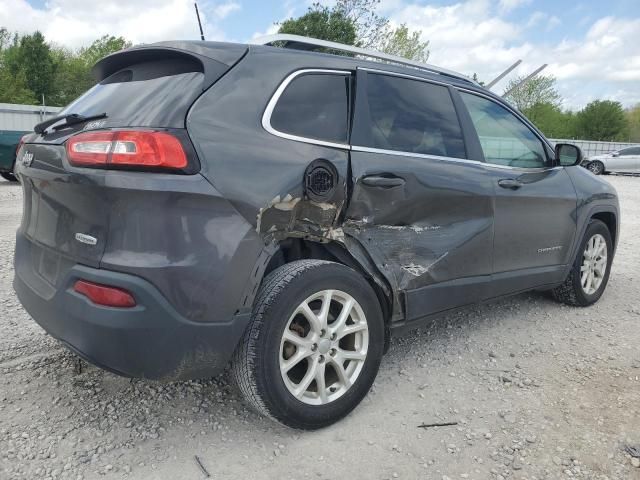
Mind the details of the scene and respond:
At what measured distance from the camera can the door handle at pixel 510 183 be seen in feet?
11.8

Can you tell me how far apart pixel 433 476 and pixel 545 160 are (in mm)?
2834

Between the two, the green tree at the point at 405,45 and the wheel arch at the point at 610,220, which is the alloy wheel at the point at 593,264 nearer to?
the wheel arch at the point at 610,220

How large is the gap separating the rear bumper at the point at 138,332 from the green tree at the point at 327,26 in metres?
25.3

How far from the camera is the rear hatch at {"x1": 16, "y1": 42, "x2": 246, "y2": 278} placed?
2.18 metres

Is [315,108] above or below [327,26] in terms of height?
below

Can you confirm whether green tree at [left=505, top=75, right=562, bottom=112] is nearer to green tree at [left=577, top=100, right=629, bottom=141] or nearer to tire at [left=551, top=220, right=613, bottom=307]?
green tree at [left=577, top=100, right=629, bottom=141]

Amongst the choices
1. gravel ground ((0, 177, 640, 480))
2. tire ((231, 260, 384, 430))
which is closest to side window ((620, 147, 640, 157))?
gravel ground ((0, 177, 640, 480))

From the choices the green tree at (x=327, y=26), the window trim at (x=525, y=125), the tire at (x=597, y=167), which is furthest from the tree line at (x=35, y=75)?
the window trim at (x=525, y=125)

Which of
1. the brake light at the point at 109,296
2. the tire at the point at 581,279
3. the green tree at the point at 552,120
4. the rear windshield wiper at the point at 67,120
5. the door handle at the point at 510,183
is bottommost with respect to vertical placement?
the tire at the point at 581,279

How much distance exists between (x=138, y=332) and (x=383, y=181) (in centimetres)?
143

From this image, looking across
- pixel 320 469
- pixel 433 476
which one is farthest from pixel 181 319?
pixel 433 476

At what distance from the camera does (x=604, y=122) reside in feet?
161

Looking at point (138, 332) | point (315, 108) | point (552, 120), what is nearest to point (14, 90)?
point (552, 120)

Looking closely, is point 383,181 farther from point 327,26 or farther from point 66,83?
point 66,83
